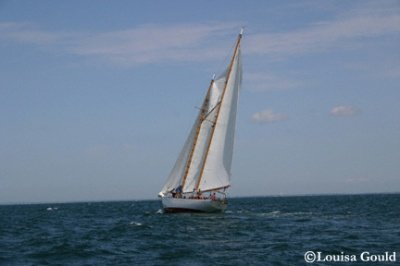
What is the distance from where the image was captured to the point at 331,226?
2088 inches

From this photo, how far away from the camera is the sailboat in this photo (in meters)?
70.5

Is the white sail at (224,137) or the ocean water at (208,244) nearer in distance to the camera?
the ocean water at (208,244)

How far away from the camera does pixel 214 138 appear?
2783 inches

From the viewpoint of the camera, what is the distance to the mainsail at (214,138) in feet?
232

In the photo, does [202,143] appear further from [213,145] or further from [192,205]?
[192,205]

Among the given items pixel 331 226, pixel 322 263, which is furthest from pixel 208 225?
pixel 322 263

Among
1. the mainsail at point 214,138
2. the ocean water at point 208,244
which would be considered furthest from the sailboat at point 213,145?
the ocean water at point 208,244

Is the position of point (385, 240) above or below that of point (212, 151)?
below

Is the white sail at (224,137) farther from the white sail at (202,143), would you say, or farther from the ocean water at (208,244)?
the ocean water at (208,244)

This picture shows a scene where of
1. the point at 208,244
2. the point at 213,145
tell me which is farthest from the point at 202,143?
the point at 208,244

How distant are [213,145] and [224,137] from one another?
1572 mm

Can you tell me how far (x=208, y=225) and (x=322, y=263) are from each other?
24095 mm

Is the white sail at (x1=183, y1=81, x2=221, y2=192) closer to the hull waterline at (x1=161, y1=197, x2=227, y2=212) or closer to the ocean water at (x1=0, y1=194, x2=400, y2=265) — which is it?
the hull waterline at (x1=161, y1=197, x2=227, y2=212)

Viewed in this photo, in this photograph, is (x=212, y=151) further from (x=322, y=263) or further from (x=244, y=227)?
(x=322, y=263)
